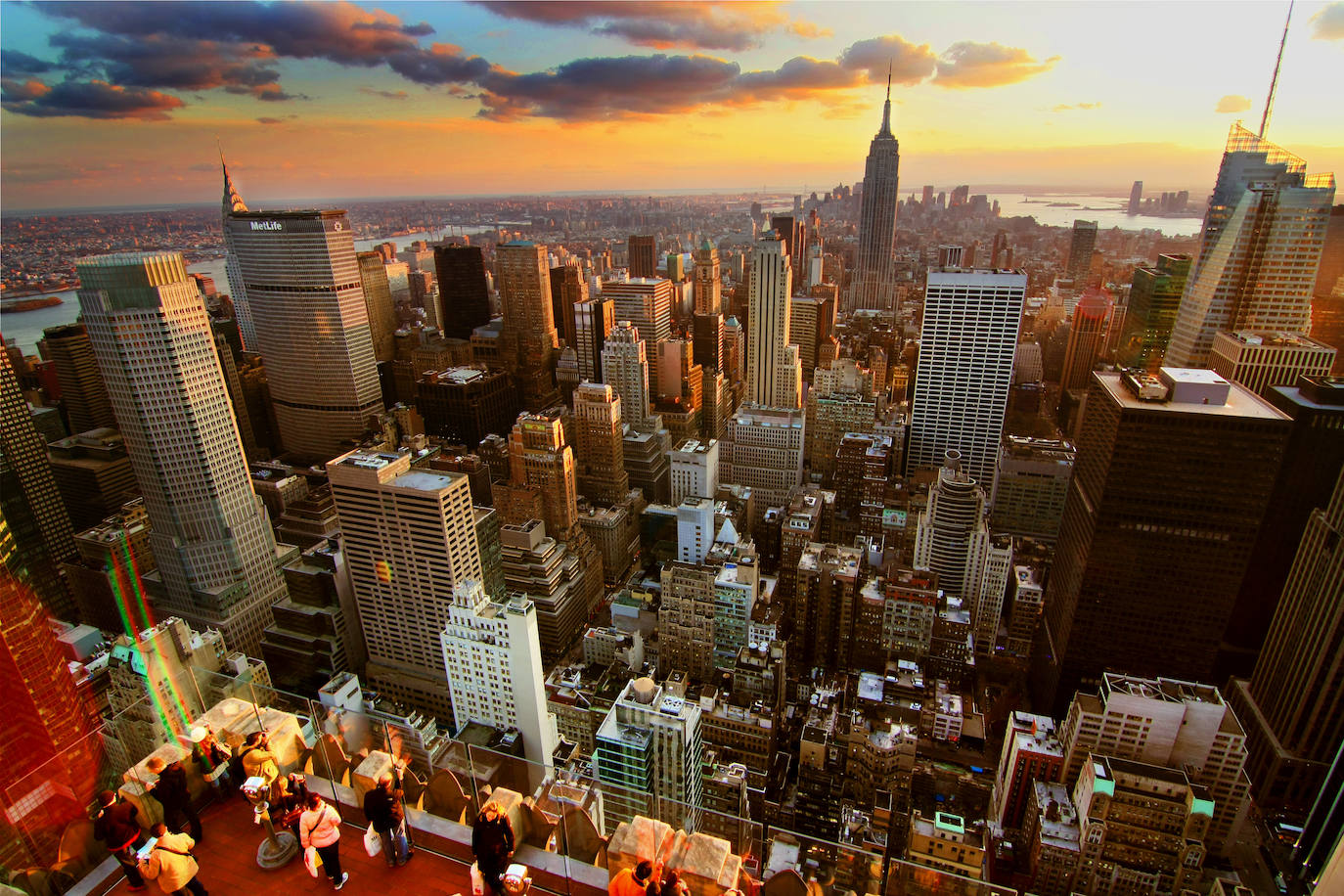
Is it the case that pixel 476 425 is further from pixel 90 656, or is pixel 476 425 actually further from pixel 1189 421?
pixel 1189 421

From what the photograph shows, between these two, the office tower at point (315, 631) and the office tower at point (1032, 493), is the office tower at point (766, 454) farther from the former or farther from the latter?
the office tower at point (315, 631)

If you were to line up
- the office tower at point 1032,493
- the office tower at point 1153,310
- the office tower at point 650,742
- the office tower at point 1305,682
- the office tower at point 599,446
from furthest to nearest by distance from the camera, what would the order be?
the office tower at point 1153,310
the office tower at point 599,446
the office tower at point 1032,493
the office tower at point 1305,682
the office tower at point 650,742

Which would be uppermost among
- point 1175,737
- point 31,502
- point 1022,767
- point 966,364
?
point 966,364

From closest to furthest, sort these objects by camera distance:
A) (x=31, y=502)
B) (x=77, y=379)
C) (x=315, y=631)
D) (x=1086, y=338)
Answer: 1. (x=315, y=631)
2. (x=31, y=502)
3. (x=77, y=379)
4. (x=1086, y=338)

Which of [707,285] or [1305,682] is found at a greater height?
[707,285]

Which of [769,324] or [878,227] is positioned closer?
[769,324]

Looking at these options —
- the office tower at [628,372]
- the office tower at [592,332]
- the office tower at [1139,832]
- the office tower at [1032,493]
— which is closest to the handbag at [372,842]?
the office tower at [1139,832]

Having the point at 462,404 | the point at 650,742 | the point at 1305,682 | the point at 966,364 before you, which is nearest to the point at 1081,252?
the point at 966,364

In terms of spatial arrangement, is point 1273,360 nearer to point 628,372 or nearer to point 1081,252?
point 628,372
